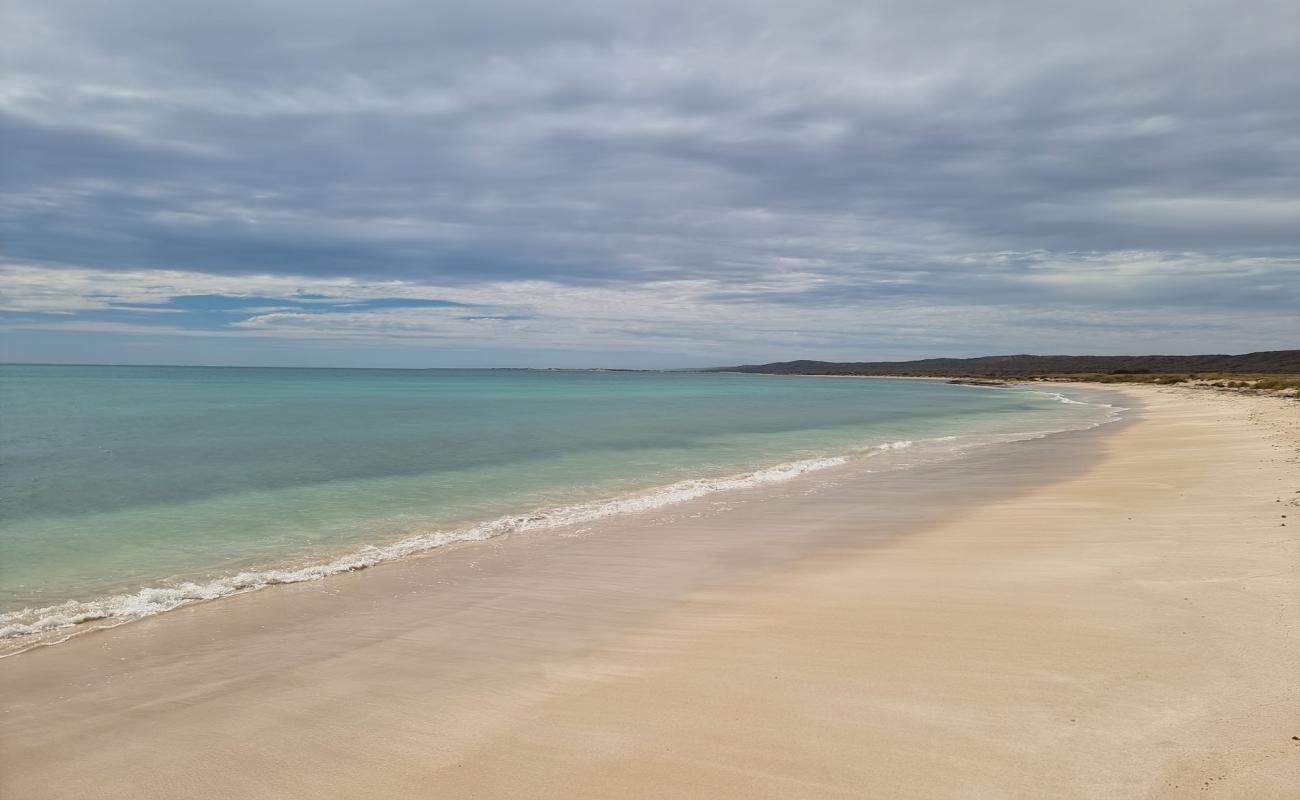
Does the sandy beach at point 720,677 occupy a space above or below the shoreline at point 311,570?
above

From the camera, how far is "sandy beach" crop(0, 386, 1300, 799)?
333 cm

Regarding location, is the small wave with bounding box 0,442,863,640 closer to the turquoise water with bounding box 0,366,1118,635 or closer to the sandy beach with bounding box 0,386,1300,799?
the turquoise water with bounding box 0,366,1118,635

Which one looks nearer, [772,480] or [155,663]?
[155,663]

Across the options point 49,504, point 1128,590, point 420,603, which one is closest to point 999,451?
point 1128,590

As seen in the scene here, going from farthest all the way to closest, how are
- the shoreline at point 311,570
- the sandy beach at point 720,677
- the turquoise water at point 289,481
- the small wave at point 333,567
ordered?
1. the turquoise water at point 289,481
2. the small wave at point 333,567
3. the shoreline at point 311,570
4. the sandy beach at point 720,677

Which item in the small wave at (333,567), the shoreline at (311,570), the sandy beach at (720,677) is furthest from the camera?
the small wave at (333,567)

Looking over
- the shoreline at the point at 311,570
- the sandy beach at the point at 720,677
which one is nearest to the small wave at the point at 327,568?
the shoreline at the point at 311,570

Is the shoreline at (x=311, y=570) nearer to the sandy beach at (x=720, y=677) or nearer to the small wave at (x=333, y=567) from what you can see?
the small wave at (x=333, y=567)

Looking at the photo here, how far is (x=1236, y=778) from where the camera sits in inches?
120

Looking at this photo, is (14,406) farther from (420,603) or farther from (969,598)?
(969,598)

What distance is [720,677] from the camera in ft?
14.4

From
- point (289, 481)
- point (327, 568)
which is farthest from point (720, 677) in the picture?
point (289, 481)

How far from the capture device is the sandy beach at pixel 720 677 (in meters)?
3.33

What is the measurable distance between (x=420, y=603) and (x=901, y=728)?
14.4ft
